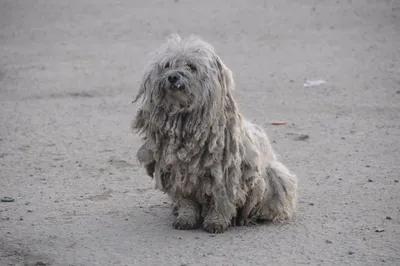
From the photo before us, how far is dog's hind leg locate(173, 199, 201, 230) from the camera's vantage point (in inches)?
225

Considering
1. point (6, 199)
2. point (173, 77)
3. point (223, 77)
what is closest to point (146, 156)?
point (173, 77)

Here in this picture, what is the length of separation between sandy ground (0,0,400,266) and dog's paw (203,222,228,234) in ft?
0.20

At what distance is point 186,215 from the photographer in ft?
18.8

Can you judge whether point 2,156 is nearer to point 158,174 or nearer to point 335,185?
point 158,174

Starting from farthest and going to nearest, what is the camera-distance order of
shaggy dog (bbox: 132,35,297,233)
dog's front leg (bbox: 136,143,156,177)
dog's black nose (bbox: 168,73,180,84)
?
1. dog's front leg (bbox: 136,143,156,177)
2. shaggy dog (bbox: 132,35,297,233)
3. dog's black nose (bbox: 168,73,180,84)

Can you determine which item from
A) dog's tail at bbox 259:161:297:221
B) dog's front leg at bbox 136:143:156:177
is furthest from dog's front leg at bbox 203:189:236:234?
dog's front leg at bbox 136:143:156:177

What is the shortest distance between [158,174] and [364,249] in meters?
1.71

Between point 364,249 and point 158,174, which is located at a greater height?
point 158,174

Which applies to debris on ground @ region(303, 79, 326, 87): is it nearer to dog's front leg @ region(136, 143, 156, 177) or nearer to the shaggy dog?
the shaggy dog

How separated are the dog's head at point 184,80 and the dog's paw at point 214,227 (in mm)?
938

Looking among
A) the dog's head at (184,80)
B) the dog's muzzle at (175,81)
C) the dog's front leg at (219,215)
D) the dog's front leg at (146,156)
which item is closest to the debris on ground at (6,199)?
the dog's front leg at (146,156)

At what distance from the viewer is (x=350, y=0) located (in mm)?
15898

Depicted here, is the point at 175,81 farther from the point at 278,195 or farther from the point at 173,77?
the point at 278,195

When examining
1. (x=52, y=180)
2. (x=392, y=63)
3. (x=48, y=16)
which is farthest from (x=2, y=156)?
(x=48, y=16)
